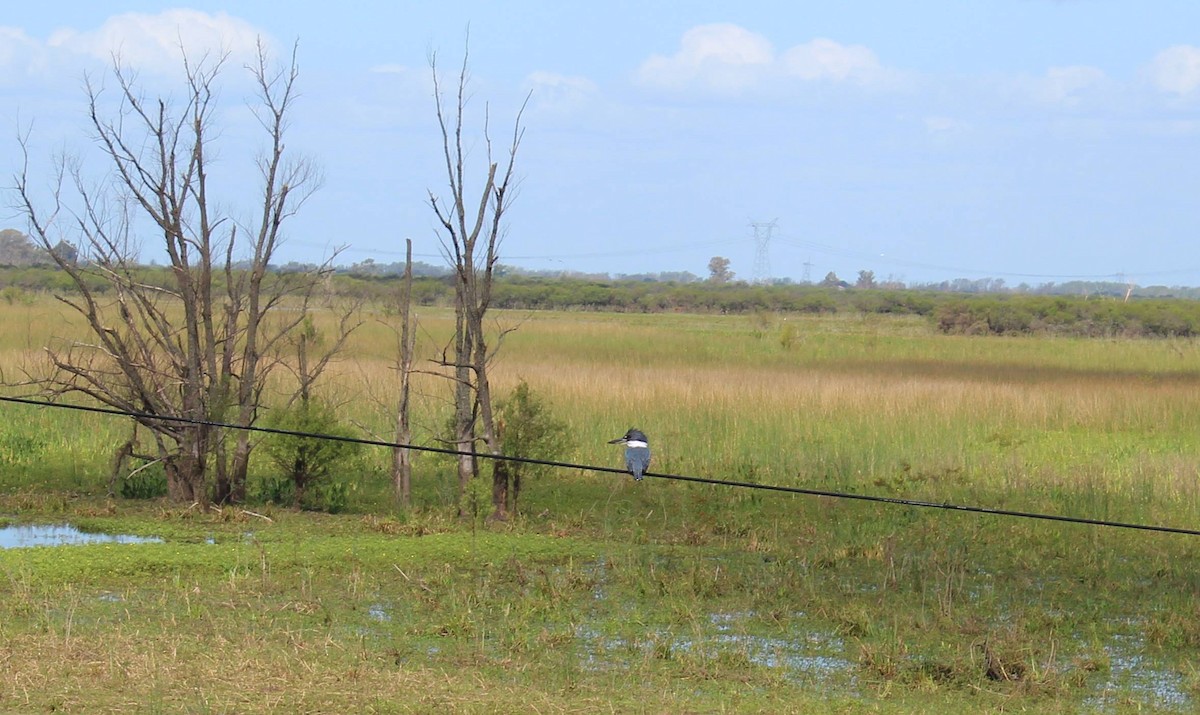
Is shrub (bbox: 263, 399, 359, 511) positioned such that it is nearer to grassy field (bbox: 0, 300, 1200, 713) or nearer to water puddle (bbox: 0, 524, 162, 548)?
grassy field (bbox: 0, 300, 1200, 713)

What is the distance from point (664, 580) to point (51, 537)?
14.3ft

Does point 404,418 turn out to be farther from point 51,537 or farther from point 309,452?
point 51,537

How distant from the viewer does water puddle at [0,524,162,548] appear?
342 inches

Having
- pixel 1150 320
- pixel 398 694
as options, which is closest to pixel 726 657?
pixel 398 694

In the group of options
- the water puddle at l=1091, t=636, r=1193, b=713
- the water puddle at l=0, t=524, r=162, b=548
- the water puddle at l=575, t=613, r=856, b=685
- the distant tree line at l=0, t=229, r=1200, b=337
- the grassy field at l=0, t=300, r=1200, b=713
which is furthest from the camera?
the distant tree line at l=0, t=229, r=1200, b=337

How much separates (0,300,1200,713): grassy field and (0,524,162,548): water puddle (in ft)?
0.45

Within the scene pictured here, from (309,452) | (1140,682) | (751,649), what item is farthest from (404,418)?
(1140,682)

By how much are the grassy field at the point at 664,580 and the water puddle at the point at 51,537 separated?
0.14 m

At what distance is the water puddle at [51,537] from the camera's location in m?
8.69

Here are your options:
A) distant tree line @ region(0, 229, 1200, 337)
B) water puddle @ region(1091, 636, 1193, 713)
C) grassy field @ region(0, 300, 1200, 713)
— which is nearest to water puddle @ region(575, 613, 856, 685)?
grassy field @ region(0, 300, 1200, 713)

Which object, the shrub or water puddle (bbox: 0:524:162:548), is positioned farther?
the shrub

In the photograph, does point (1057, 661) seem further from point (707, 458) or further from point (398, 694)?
point (707, 458)

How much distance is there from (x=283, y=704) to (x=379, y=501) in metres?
5.75

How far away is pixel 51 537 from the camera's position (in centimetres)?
888
